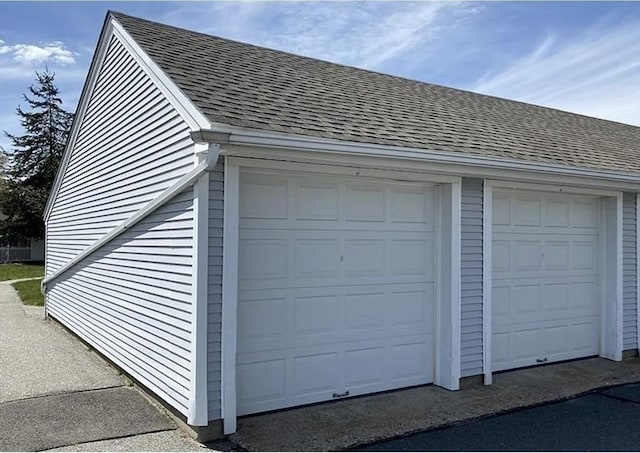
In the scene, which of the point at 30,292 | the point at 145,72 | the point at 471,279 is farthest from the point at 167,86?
the point at 30,292

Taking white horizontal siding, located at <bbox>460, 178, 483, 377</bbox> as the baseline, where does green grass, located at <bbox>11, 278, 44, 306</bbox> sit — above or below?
below

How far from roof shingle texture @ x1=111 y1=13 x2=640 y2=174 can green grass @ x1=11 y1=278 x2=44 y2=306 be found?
344 inches

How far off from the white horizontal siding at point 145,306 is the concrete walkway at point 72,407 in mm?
225

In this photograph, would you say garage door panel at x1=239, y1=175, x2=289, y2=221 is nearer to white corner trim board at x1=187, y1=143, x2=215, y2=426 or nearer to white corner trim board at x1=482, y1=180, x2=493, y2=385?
white corner trim board at x1=187, y1=143, x2=215, y2=426

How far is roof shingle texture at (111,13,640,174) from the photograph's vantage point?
16.8ft

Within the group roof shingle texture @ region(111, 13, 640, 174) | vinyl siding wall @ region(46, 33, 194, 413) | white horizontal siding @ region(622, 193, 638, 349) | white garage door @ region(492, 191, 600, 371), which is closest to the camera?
vinyl siding wall @ region(46, 33, 194, 413)

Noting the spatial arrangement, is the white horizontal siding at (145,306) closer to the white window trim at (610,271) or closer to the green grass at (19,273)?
the white window trim at (610,271)

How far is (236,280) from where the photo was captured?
14.9 feet

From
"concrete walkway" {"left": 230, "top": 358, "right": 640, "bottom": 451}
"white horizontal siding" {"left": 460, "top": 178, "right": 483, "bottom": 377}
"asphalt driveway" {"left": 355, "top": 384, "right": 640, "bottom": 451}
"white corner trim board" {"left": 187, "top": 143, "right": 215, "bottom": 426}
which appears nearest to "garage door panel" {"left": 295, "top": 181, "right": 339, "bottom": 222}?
"white corner trim board" {"left": 187, "top": 143, "right": 215, "bottom": 426}

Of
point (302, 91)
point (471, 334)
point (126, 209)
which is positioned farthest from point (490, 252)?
point (126, 209)

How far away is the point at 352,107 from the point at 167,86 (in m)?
2.26

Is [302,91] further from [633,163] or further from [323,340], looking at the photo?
[633,163]

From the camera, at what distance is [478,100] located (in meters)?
9.67

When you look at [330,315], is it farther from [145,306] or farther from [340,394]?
[145,306]
